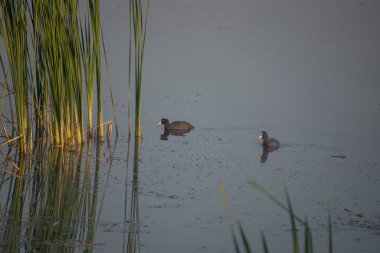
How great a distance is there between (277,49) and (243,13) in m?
2.80

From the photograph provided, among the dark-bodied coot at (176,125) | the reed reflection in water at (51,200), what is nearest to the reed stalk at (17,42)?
the reed reflection in water at (51,200)

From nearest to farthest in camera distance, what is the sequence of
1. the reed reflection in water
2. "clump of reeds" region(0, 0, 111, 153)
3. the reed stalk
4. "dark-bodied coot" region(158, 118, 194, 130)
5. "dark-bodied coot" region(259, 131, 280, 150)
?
1. the reed reflection in water
2. the reed stalk
3. "clump of reeds" region(0, 0, 111, 153)
4. "dark-bodied coot" region(259, 131, 280, 150)
5. "dark-bodied coot" region(158, 118, 194, 130)

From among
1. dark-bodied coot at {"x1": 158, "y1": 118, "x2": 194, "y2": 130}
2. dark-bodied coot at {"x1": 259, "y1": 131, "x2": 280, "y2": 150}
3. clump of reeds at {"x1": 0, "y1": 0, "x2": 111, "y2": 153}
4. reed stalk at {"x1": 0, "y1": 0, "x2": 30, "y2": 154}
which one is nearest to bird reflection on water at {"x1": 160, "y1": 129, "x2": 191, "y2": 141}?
dark-bodied coot at {"x1": 158, "y1": 118, "x2": 194, "y2": 130}

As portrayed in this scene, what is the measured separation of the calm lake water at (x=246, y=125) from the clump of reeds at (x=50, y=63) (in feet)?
2.00

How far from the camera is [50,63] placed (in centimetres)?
788

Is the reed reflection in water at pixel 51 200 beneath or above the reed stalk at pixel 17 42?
beneath

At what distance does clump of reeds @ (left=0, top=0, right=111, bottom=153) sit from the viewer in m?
7.40

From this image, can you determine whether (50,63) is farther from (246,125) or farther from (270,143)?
(246,125)

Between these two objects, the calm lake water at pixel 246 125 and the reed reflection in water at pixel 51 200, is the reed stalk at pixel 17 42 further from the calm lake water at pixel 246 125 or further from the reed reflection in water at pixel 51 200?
the calm lake water at pixel 246 125

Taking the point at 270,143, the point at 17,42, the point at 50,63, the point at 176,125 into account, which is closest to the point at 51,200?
the point at 17,42

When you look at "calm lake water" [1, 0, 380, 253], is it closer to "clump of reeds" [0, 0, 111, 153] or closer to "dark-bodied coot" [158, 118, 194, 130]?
"dark-bodied coot" [158, 118, 194, 130]

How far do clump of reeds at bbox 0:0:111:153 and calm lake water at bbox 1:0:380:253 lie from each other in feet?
2.00

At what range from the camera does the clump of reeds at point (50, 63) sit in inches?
291

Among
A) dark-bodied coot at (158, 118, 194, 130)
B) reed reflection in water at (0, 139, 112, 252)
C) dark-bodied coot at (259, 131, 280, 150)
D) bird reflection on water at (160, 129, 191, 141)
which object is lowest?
reed reflection in water at (0, 139, 112, 252)
